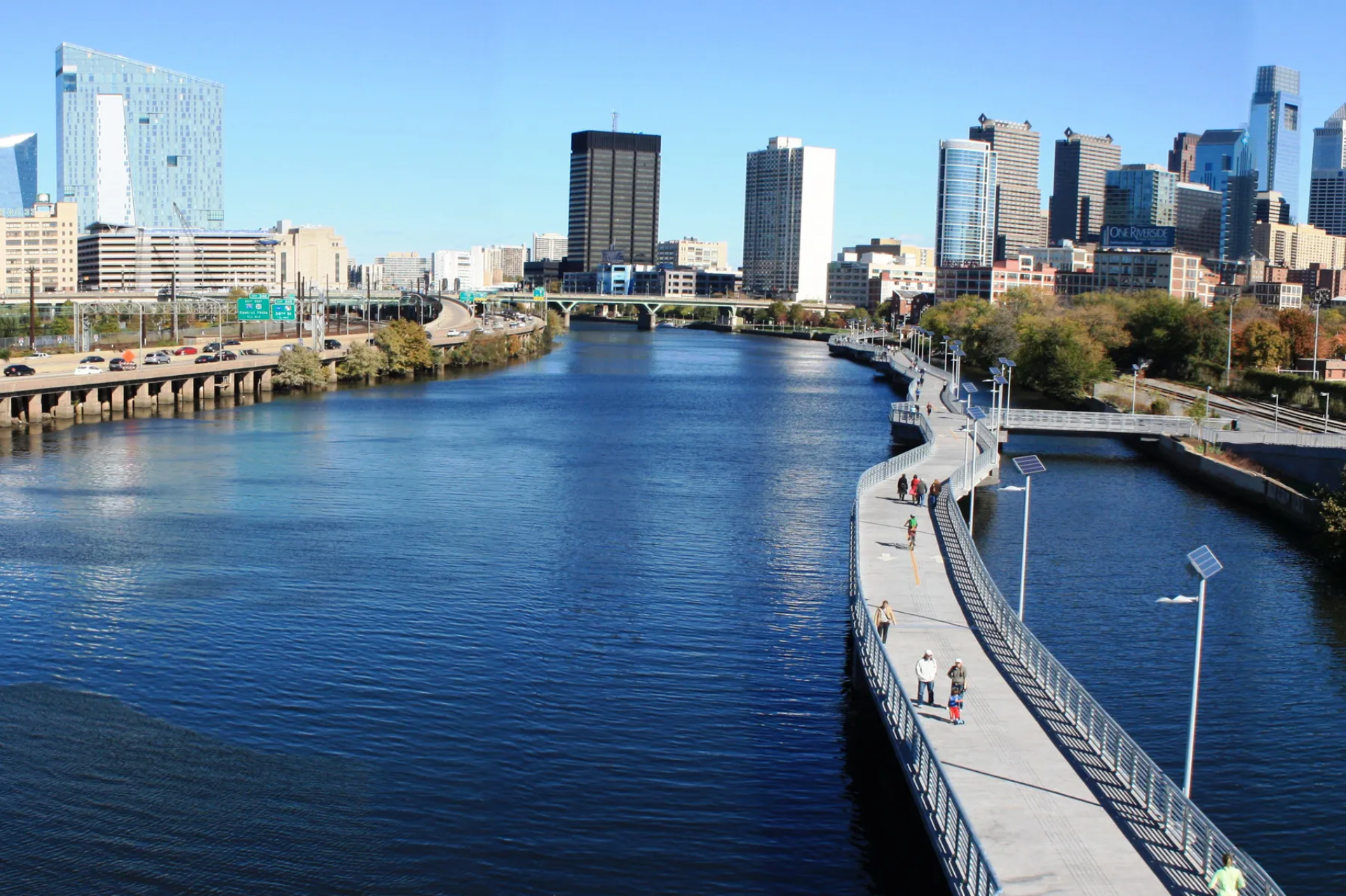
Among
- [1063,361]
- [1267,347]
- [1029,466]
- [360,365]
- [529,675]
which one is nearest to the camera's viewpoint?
[529,675]

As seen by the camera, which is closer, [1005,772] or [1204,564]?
[1204,564]

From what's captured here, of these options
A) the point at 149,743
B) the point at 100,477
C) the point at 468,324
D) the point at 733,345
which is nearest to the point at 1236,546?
the point at 149,743

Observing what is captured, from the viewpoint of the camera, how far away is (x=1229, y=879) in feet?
48.2

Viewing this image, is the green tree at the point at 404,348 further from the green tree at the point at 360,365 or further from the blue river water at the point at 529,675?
the blue river water at the point at 529,675

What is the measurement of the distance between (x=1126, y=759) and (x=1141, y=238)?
187794 mm

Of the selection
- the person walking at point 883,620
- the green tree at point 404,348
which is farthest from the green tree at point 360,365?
the person walking at point 883,620

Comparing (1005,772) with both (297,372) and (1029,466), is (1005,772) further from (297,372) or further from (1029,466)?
(297,372)

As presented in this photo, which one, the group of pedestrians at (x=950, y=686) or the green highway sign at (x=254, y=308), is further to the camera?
the green highway sign at (x=254, y=308)

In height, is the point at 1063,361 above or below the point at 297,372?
above

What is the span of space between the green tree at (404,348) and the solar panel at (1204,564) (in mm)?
86638

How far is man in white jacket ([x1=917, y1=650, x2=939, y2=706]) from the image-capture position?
69.8ft

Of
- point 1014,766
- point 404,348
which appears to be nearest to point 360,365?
point 404,348

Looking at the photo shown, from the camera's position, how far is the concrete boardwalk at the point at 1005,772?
15922mm

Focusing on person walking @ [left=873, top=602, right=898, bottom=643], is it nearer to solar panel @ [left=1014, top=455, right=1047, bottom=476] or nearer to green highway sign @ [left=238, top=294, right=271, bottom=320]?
solar panel @ [left=1014, top=455, right=1047, bottom=476]
